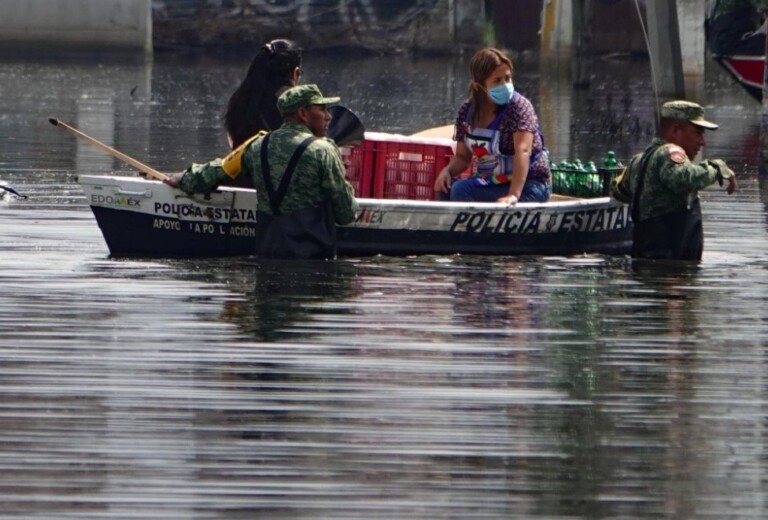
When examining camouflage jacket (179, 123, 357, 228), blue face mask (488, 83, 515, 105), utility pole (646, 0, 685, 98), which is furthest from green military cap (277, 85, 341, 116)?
utility pole (646, 0, 685, 98)

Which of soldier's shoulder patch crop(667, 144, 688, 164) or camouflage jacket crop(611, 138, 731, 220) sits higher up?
soldier's shoulder patch crop(667, 144, 688, 164)

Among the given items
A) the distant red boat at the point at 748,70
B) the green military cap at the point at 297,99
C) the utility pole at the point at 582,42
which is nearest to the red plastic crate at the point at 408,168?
the green military cap at the point at 297,99

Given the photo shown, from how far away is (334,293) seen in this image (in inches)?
494

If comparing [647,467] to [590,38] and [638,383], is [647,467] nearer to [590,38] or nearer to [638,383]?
[638,383]

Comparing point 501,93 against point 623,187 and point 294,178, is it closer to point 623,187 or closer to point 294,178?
point 623,187

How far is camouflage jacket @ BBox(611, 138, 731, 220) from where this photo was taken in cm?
1359

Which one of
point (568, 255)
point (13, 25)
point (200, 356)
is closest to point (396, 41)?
point (13, 25)

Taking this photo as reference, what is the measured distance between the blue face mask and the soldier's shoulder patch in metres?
1.08

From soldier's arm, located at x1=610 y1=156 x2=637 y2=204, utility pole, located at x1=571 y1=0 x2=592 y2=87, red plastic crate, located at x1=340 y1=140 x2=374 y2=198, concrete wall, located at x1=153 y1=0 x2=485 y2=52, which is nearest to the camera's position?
soldier's arm, located at x1=610 y1=156 x2=637 y2=204

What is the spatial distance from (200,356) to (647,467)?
286 centimetres

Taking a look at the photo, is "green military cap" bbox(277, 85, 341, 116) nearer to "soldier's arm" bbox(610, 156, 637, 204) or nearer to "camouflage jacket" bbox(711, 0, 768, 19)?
"soldier's arm" bbox(610, 156, 637, 204)

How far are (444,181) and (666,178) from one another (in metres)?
1.65

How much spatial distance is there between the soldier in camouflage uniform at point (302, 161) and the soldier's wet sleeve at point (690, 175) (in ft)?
6.67

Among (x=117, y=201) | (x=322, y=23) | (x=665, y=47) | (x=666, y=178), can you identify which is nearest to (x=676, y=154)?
(x=666, y=178)
